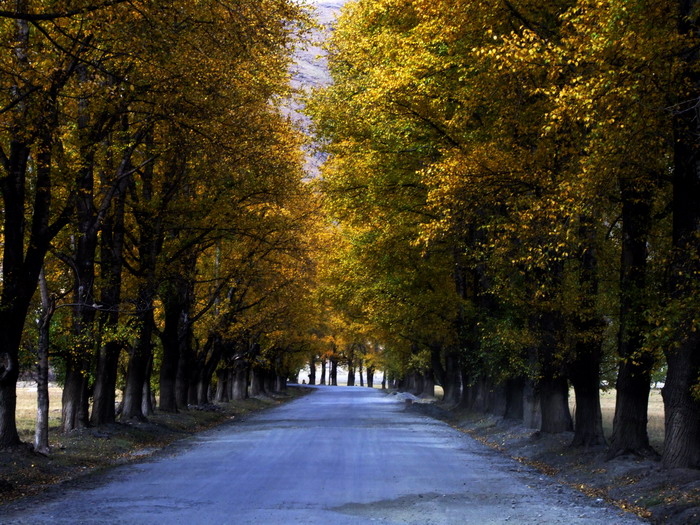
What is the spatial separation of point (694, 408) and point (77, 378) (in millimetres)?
16230

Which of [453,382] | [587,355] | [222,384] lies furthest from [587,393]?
[222,384]

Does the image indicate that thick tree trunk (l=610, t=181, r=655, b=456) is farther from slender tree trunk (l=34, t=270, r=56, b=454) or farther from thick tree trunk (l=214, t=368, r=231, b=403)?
thick tree trunk (l=214, t=368, r=231, b=403)

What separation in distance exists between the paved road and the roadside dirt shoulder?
0.52m

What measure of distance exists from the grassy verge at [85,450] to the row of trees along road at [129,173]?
2.14ft

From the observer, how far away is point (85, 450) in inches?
774

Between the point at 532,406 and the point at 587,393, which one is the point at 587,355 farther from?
the point at 532,406

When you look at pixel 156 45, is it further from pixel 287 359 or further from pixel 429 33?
pixel 287 359

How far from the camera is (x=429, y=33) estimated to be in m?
19.4

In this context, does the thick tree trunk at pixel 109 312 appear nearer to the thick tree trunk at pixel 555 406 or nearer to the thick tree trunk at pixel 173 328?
the thick tree trunk at pixel 173 328

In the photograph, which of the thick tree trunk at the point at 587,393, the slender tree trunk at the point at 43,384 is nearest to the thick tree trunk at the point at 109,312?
the slender tree trunk at the point at 43,384

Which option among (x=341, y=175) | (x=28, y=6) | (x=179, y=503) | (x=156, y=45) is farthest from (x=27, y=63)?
(x=341, y=175)

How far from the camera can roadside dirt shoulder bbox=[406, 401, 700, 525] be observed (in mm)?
11353

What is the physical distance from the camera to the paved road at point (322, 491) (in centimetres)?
1091

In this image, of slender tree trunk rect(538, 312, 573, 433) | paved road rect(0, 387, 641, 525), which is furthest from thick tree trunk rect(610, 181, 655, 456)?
slender tree trunk rect(538, 312, 573, 433)
